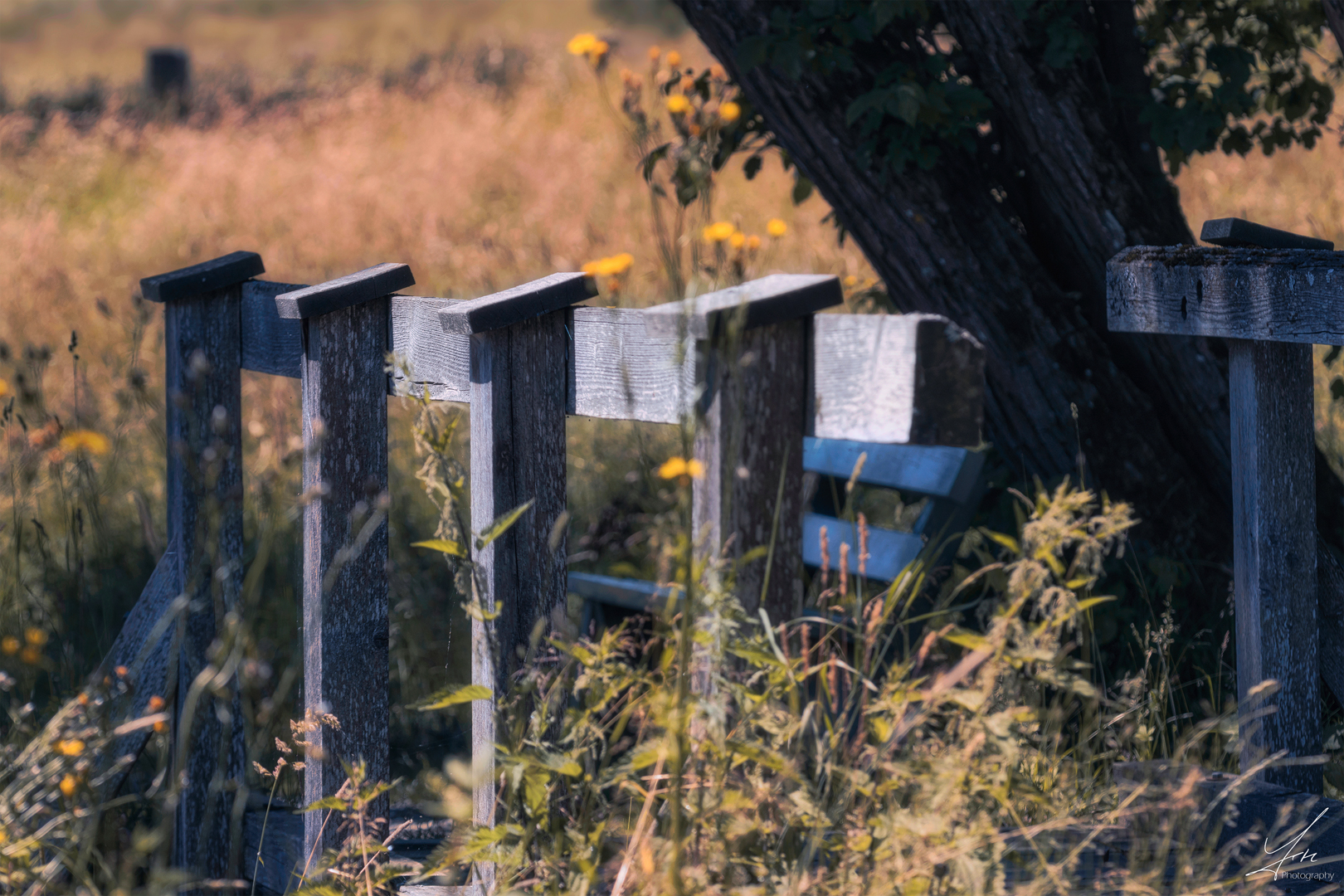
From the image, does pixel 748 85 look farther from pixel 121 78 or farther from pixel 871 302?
pixel 121 78

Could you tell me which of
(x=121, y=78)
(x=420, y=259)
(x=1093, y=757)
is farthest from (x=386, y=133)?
(x=1093, y=757)

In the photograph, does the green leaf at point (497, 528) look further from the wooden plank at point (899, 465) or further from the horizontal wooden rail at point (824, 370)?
the wooden plank at point (899, 465)

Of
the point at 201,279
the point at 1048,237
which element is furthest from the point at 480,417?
the point at 1048,237

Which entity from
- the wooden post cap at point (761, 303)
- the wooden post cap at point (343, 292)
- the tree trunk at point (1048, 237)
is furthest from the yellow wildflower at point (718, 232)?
the tree trunk at point (1048, 237)

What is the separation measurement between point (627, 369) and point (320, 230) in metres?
10.2

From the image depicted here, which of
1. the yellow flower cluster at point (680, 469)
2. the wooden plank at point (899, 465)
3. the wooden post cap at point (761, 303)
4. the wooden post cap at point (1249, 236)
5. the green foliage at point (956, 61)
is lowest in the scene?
the wooden plank at point (899, 465)

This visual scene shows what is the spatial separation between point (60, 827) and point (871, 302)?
3.20 meters

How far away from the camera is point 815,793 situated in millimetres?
1562

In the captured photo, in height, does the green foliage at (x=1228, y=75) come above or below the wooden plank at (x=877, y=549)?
above

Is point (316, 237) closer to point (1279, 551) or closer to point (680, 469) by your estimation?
point (1279, 551)

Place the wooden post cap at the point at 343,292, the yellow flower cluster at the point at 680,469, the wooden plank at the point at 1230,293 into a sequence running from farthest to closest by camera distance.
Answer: the wooden post cap at the point at 343,292 < the wooden plank at the point at 1230,293 < the yellow flower cluster at the point at 680,469

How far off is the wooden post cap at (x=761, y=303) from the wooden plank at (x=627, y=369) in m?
0.09

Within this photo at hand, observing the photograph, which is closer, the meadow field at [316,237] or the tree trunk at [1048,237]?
the tree trunk at [1048,237]

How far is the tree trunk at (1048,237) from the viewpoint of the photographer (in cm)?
354
